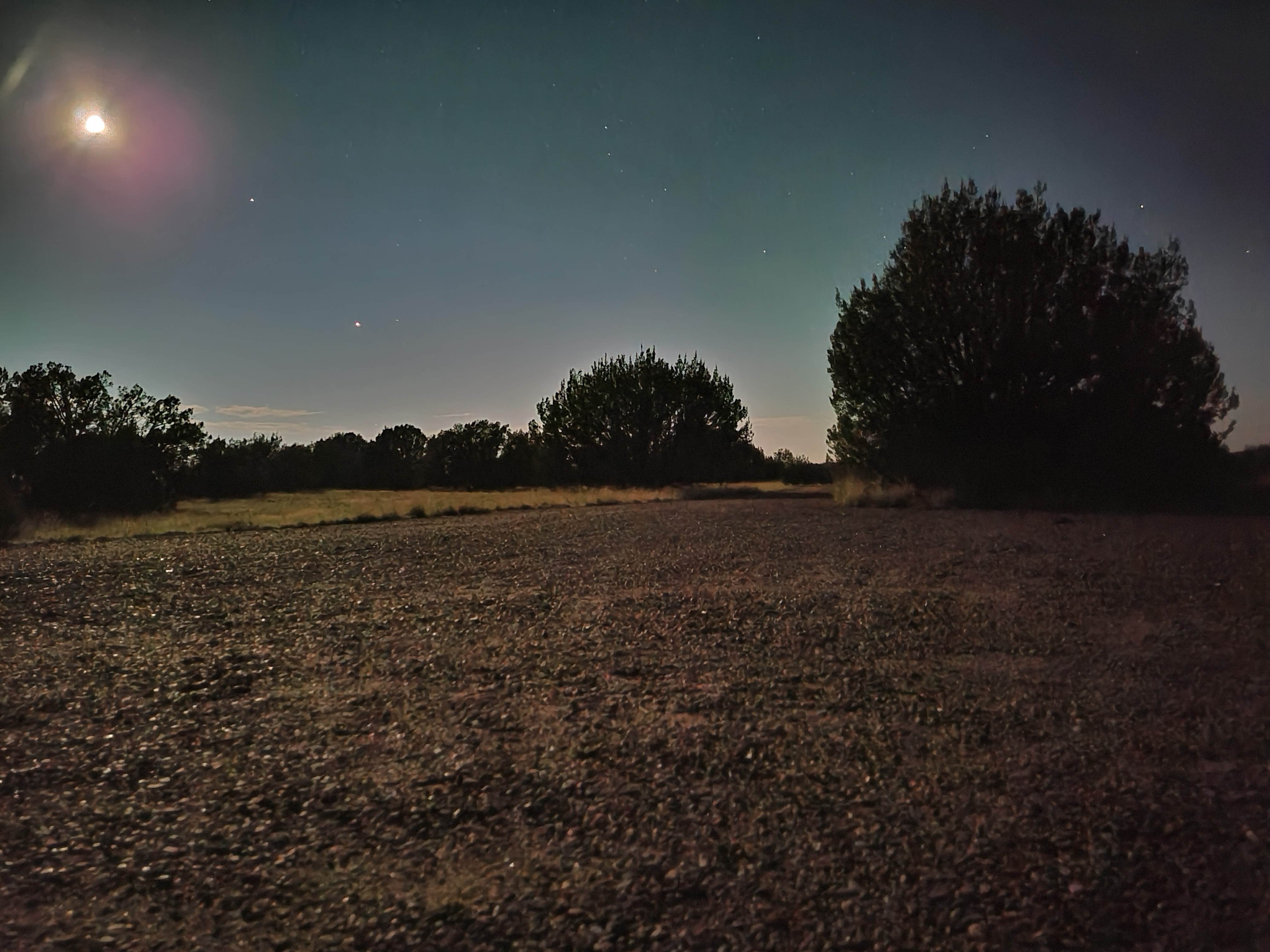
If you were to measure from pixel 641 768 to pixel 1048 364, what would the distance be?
15.0 m

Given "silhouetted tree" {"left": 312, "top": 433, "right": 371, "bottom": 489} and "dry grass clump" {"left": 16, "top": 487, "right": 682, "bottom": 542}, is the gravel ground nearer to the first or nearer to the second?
"dry grass clump" {"left": 16, "top": 487, "right": 682, "bottom": 542}

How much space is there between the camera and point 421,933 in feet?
6.50

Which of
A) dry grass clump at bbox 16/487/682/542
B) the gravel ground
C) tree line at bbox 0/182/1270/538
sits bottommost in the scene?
the gravel ground

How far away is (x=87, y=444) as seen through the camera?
2247 cm

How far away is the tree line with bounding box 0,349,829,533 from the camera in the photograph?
859 inches

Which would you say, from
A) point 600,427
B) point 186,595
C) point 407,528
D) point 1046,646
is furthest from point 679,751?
point 600,427

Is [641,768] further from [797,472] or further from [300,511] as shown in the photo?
[797,472]

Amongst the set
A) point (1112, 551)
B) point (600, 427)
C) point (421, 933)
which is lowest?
point (421, 933)

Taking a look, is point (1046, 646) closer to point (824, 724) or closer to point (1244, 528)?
point (824, 724)

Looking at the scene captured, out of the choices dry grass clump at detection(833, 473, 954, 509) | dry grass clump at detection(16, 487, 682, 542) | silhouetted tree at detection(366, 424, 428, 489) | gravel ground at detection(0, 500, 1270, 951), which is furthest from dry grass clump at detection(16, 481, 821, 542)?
silhouetted tree at detection(366, 424, 428, 489)

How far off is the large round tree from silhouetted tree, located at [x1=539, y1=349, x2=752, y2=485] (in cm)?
2218

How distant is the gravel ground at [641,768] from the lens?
205 centimetres

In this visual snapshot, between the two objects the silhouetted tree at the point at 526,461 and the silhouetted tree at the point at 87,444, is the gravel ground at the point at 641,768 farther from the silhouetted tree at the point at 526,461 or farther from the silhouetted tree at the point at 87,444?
the silhouetted tree at the point at 526,461

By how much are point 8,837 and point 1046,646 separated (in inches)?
193
